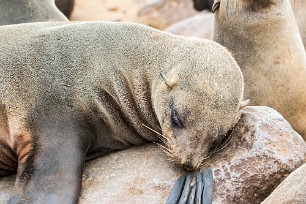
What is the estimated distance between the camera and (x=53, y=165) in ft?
16.0

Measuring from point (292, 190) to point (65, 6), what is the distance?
5886 millimetres

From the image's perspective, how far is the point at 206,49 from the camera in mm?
5184

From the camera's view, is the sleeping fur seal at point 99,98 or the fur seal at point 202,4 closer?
the sleeping fur seal at point 99,98

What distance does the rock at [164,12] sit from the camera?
11516mm

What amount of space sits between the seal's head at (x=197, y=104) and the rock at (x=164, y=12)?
6297 mm

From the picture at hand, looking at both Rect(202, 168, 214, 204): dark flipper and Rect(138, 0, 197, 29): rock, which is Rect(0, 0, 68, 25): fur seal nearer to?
Rect(202, 168, 214, 204): dark flipper

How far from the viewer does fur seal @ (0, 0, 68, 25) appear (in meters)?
7.64

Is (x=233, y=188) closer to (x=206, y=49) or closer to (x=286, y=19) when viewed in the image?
(x=206, y=49)

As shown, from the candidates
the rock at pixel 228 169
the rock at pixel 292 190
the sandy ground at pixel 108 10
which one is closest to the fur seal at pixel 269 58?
the rock at pixel 228 169

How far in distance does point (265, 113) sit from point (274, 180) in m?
0.56

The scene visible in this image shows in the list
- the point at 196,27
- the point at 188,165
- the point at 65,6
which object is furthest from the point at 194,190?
the point at 65,6

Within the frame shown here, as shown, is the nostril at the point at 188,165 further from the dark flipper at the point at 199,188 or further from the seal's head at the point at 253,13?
the seal's head at the point at 253,13

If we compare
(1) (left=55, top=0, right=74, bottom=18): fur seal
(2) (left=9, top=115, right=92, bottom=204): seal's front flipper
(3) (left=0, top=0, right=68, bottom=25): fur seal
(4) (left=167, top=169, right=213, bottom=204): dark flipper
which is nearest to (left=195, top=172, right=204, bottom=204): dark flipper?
(4) (left=167, top=169, right=213, bottom=204): dark flipper

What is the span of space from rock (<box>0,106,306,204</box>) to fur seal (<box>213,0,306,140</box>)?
1.39m
